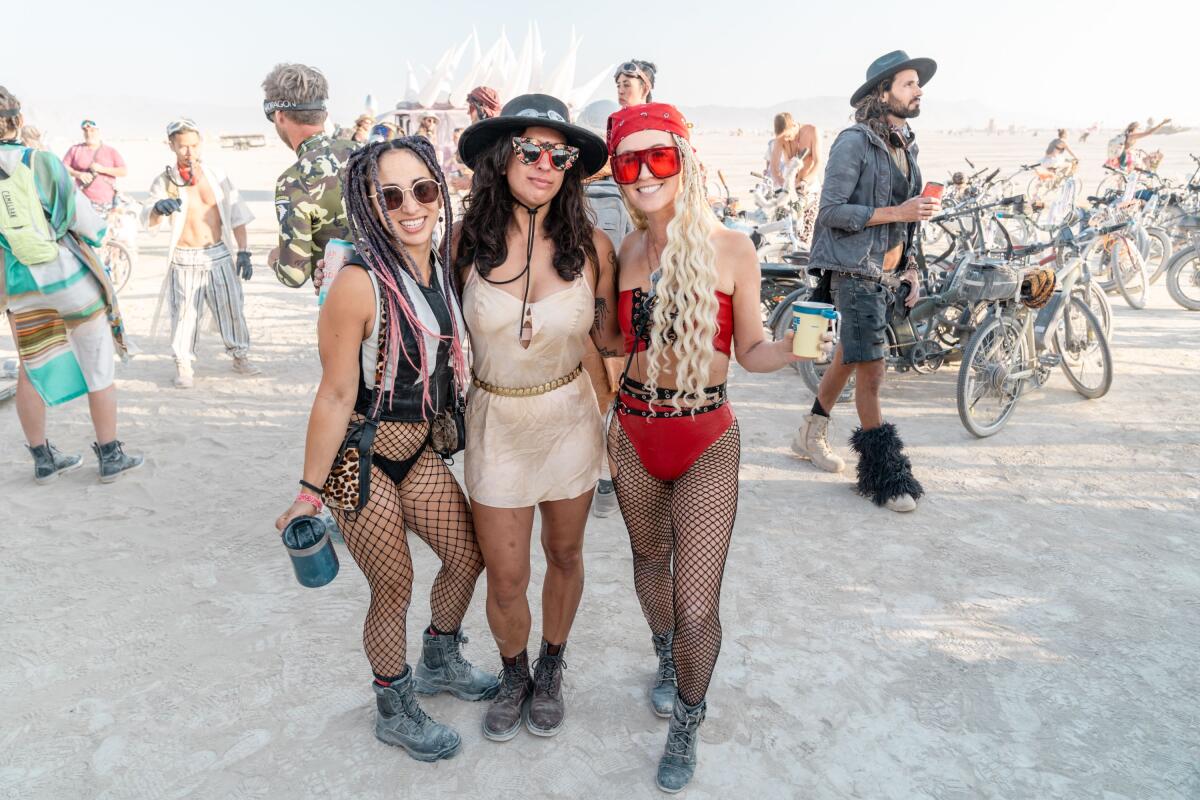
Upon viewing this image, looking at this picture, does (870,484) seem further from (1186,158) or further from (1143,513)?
(1186,158)

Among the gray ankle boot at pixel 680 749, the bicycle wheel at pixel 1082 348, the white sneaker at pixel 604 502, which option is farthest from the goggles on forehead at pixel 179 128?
the bicycle wheel at pixel 1082 348

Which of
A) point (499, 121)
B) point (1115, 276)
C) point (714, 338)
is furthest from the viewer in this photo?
point (1115, 276)

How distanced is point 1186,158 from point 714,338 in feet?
136

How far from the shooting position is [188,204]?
5949mm

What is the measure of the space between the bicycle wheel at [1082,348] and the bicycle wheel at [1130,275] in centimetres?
379

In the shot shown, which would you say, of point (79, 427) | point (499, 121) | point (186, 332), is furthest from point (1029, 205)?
point (79, 427)

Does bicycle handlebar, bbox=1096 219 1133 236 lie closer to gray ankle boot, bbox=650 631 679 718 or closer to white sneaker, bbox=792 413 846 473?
white sneaker, bbox=792 413 846 473

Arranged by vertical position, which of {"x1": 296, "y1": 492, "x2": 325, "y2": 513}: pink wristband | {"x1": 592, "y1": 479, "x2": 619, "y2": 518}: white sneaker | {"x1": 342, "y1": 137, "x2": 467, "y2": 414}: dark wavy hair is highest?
{"x1": 342, "y1": 137, "x2": 467, "y2": 414}: dark wavy hair

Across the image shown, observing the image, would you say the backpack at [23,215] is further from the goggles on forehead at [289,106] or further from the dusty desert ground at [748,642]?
the goggles on forehead at [289,106]

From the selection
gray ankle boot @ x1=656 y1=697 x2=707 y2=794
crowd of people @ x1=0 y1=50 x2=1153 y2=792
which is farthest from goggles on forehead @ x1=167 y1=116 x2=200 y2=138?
gray ankle boot @ x1=656 y1=697 x2=707 y2=794

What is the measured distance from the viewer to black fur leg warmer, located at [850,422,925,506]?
4238mm

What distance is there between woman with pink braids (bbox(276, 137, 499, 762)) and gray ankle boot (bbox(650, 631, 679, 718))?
73cm

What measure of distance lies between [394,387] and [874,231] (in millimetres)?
2941

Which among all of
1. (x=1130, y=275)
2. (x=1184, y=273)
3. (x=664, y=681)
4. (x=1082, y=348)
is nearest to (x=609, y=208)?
(x=664, y=681)
